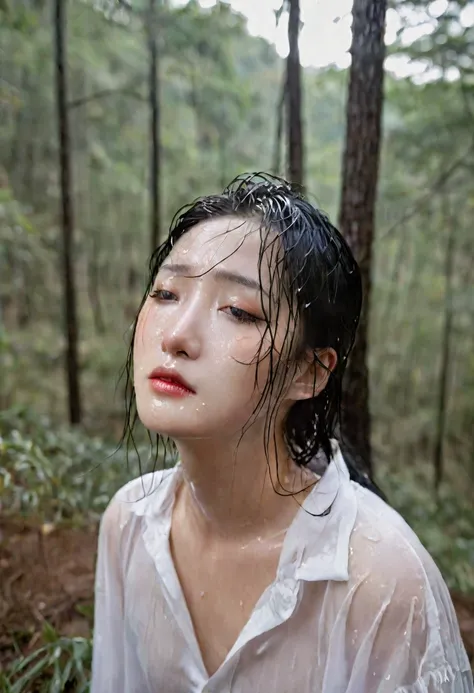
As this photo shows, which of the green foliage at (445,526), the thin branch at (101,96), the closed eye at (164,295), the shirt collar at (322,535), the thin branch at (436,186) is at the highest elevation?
the thin branch at (101,96)

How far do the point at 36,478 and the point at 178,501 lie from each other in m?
2.24

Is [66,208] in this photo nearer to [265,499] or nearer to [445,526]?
[265,499]

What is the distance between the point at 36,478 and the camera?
3.30m

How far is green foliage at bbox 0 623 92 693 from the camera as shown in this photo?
6.06 ft

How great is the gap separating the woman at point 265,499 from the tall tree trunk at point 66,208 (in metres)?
4.35

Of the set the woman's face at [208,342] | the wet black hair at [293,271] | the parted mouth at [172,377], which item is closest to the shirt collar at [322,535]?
the wet black hair at [293,271]

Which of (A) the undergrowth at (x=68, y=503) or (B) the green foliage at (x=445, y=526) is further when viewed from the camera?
(B) the green foliage at (x=445, y=526)

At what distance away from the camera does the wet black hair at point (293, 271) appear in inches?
41.8

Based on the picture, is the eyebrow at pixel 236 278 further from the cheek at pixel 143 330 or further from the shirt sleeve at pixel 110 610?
the shirt sleeve at pixel 110 610

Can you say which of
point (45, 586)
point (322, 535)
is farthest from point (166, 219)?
point (322, 535)

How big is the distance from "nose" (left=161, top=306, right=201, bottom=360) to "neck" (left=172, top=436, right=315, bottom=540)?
0.20 meters

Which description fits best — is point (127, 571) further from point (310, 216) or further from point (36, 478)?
point (36, 478)

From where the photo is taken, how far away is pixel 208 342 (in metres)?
1.01

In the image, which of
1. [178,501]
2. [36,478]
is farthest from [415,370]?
[178,501]
